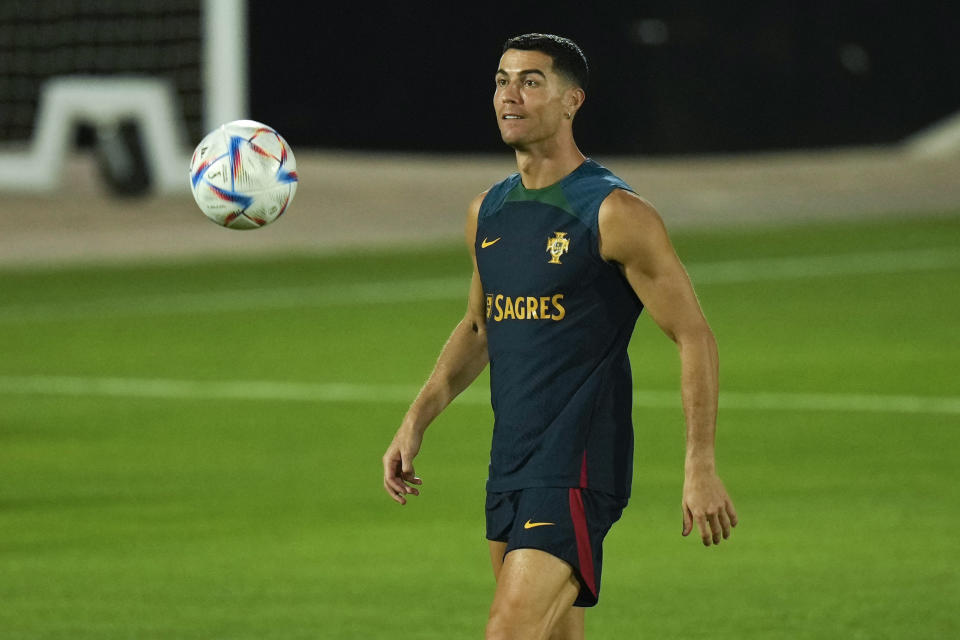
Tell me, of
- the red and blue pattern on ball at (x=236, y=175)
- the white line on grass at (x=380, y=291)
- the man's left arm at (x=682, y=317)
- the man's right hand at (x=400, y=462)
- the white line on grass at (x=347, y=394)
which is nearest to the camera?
the man's left arm at (x=682, y=317)

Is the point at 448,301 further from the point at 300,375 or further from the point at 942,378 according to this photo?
the point at 942,378

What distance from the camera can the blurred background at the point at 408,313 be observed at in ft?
28.7

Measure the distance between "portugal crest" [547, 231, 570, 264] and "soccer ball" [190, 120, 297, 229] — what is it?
1337 mm

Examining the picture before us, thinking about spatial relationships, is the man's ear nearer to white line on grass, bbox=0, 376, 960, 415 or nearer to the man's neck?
the man's neck

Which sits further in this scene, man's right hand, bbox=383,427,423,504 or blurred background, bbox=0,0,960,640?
blurred background, bbox=0,0,960,640

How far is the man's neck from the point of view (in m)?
5.74

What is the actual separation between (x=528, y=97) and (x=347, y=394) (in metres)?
8.78

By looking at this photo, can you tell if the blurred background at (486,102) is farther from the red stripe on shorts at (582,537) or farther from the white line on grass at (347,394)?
the red stripe on shorts at (582,537)

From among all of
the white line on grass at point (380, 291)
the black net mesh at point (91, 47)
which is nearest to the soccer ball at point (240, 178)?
the white line on grass at point (380, 291)

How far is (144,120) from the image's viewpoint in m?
24.8

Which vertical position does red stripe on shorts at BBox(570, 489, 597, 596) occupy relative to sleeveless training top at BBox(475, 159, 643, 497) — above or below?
below

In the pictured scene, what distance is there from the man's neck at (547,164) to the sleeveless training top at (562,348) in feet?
0.13

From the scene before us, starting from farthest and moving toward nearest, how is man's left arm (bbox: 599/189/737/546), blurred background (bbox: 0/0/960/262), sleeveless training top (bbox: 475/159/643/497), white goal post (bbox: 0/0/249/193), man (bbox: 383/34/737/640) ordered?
blurred background (bbox: 0/0/960/262), white goal post (bbox: 0/0/249/193), sleeveless training top (bbox: 475/159/643/497), man (bbox: 383/34/737/640), man's left arm (bbox: 599/189/737/546)

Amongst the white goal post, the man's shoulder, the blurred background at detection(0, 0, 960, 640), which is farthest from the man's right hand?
the white goal post
